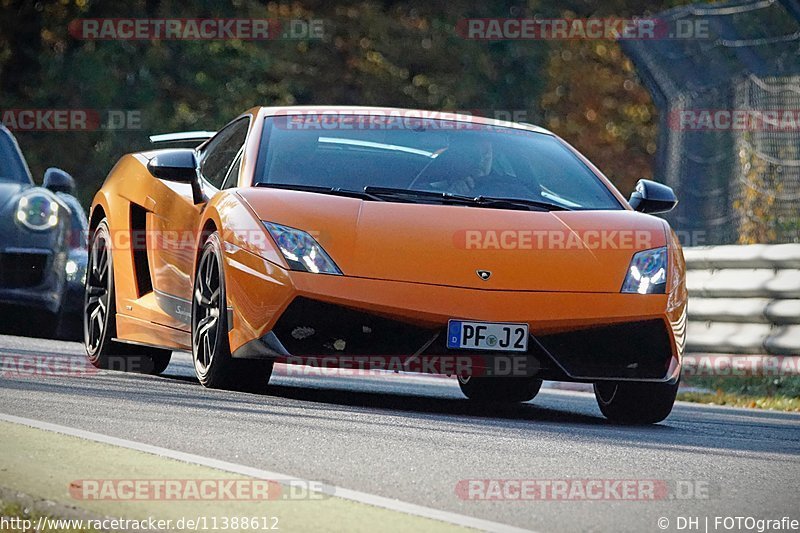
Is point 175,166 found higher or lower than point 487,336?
higher

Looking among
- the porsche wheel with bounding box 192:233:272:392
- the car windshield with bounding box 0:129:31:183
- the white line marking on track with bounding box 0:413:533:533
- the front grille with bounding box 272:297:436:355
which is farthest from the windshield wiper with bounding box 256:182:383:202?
the car windshield with bounding box 0:129:31:183

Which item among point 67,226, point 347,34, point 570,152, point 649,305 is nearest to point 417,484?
point 649,305

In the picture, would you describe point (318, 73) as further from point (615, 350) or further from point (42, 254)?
point (615, 350)

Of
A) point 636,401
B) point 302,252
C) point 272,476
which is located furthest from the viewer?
point 636,401

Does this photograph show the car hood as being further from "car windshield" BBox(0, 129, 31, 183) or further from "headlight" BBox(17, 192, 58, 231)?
"car windshield" BBox(0, 129, 31, 183)

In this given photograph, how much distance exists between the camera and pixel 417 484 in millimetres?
5430

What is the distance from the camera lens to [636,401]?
27.5 ft

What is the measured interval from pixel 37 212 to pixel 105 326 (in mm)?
2399

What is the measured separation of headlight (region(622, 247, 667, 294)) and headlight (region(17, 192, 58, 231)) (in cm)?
508

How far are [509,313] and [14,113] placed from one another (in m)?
22.8

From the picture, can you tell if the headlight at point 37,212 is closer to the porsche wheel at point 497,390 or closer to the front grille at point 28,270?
the front grille at point 28,270

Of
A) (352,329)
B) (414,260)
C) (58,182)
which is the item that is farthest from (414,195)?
(58,182)

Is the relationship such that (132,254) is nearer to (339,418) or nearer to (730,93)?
(339,418)

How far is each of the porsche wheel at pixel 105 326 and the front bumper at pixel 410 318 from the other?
2.03 metres
